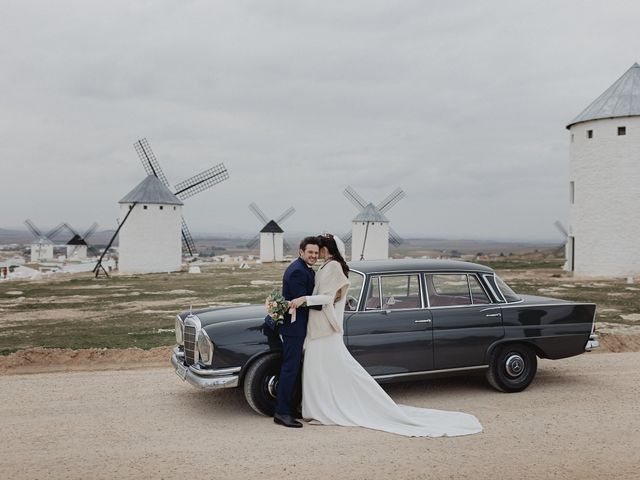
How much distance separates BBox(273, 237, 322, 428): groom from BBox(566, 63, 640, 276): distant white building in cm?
2851

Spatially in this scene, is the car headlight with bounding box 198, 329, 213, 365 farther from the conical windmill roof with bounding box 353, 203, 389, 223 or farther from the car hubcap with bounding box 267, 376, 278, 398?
the conical windmill roof with bounding box 353, 203, 389, 223

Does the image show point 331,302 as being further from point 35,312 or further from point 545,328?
point 35,312

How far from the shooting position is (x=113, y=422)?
6.33 m

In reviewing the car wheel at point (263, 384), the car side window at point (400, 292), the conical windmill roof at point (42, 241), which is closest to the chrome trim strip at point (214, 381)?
the car wheel at point (263, 384)

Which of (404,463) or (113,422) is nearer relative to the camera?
(404,463)

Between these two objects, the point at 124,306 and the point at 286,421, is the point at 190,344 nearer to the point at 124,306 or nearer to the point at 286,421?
the point at 286,421

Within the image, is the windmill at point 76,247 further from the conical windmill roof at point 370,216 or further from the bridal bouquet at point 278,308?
the bridal bouquet at point 278,308

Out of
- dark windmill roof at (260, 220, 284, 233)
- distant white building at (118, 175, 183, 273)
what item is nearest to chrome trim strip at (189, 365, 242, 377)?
distant white building at (118, 175, 183, 273)

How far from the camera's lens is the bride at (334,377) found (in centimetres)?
626

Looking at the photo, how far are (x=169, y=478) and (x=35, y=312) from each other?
14.3 m

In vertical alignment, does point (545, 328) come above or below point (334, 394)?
above

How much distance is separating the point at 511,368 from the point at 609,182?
26525 millimetres

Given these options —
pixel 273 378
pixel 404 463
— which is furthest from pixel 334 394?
pixel 404 463

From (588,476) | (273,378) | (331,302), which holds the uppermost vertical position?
(331,302)
